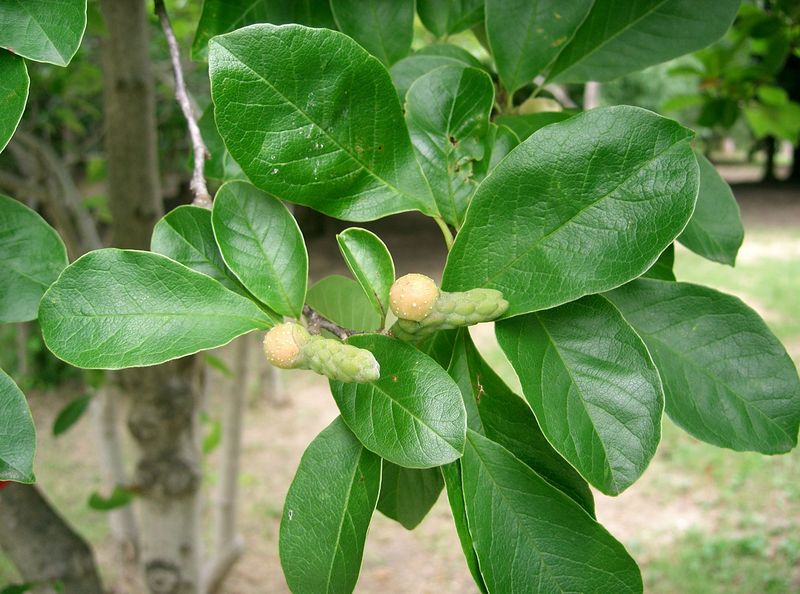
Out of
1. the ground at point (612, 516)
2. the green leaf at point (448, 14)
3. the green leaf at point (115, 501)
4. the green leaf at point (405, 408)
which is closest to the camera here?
the green leaf at point (405, 408)

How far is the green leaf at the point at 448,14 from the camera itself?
2.53ft

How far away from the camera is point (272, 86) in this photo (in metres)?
0.53

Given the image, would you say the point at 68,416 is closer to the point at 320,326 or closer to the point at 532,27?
the point at 320,326

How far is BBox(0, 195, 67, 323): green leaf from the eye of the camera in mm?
594

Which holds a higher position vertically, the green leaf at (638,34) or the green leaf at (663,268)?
the green leaf at (638,34)

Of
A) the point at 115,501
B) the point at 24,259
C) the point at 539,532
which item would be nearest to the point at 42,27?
the point at 24,259

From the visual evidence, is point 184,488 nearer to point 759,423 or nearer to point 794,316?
point 759,423

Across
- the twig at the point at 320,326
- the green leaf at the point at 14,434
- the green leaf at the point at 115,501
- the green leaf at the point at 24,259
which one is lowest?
the green leaf at the point at 115,501

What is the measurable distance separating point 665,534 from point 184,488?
6.97ft

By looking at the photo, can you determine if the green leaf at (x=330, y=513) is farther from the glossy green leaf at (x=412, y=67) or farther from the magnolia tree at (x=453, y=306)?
the glossy green leaf at (x=412, y=67)

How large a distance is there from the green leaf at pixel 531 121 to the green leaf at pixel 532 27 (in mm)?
71

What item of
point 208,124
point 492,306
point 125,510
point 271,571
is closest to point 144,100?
point 208,124

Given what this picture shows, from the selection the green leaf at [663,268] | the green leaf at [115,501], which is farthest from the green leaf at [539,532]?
the green leaf at [115,501]

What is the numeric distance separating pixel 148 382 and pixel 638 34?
1.30m
